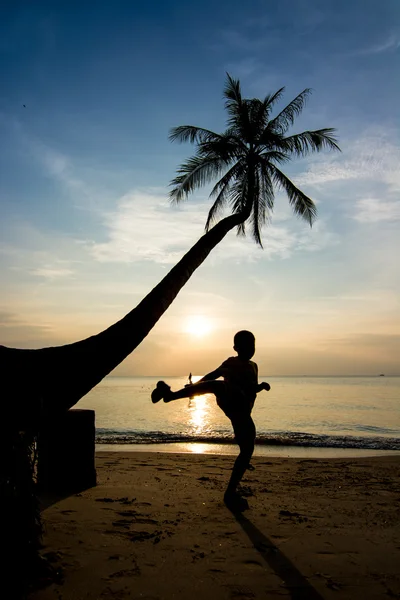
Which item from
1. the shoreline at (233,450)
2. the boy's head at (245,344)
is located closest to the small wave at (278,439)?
the shoreline at (233,450)

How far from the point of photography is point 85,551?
12.7ft

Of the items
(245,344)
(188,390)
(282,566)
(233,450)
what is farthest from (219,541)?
(233,450)

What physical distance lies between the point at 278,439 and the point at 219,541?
14.2 m

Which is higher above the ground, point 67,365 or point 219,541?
point 67,365

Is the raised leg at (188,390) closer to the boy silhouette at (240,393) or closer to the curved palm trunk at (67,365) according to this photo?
the boy silhouette at (240,393)

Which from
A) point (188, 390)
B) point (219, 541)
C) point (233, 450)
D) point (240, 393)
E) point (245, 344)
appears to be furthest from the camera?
point (233, 450)

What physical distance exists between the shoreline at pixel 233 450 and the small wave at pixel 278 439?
739mm

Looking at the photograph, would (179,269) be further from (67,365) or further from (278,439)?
(278,439)

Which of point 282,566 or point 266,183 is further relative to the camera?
point 266,183

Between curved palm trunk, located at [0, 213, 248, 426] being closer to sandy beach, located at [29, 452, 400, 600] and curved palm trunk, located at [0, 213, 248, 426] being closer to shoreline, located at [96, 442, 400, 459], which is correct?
sandy beach, located at [29, 452, 400, 600]

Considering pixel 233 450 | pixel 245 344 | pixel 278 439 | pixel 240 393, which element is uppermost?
pixel 245 344

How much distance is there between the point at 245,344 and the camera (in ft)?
18.2

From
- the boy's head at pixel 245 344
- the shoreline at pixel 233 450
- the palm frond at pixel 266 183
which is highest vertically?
the palm frond at pixel 266 183

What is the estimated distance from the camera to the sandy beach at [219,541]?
325 cm
